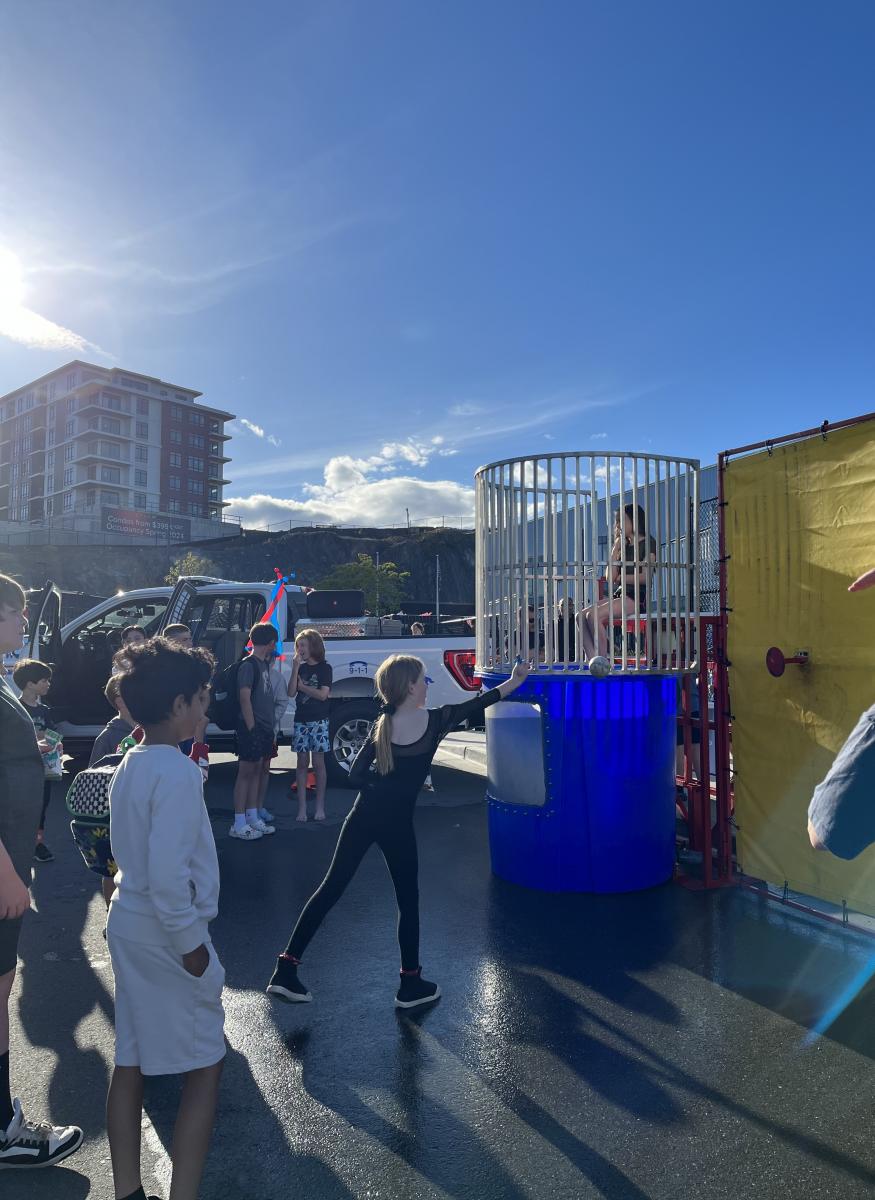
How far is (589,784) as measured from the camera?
5133 millimetres

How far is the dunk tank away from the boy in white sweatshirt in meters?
3.20

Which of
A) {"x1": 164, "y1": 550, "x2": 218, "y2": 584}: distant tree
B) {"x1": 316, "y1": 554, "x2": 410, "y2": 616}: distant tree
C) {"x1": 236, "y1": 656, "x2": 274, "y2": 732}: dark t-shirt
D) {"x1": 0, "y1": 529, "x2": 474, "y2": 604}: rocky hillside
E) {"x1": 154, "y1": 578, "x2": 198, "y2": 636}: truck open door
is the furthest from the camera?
Result: {"x1": 0, "y1": 529, "x2": 474, "y2": 604}: rocky hillside

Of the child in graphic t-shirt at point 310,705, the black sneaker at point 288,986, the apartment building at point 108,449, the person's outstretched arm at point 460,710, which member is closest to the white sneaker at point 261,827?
the child in graphic t-shirt at point 310,705

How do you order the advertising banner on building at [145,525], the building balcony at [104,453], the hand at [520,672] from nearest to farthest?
1. the hand at [520,672]
2. the advertising banner on building at [145,525]
3. the building balcony at [104,453]

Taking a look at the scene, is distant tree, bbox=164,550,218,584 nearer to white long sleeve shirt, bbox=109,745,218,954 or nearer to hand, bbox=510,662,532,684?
hand, bbox=510,662,532,684

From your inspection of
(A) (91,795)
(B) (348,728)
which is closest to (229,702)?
(B) (348,728)

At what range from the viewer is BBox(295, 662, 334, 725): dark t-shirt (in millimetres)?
7438

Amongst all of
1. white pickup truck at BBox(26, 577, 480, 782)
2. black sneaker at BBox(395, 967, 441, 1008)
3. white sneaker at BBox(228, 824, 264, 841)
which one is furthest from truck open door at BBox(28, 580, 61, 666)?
black sneaker at BBox(395, 967, 441, 1008)

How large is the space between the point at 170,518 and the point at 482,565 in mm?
83087

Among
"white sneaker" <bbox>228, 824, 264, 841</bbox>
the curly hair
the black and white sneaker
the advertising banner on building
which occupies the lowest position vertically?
"white sneaker" <bbox>228, 824, 264, 841</bbox>

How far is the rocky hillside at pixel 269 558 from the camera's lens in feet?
218

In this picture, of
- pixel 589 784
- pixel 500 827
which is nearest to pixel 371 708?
pixel 500 827

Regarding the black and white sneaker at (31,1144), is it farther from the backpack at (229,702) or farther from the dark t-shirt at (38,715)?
the backpack at (229,702)

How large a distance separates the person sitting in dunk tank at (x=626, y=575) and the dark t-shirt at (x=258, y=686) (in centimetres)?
298
